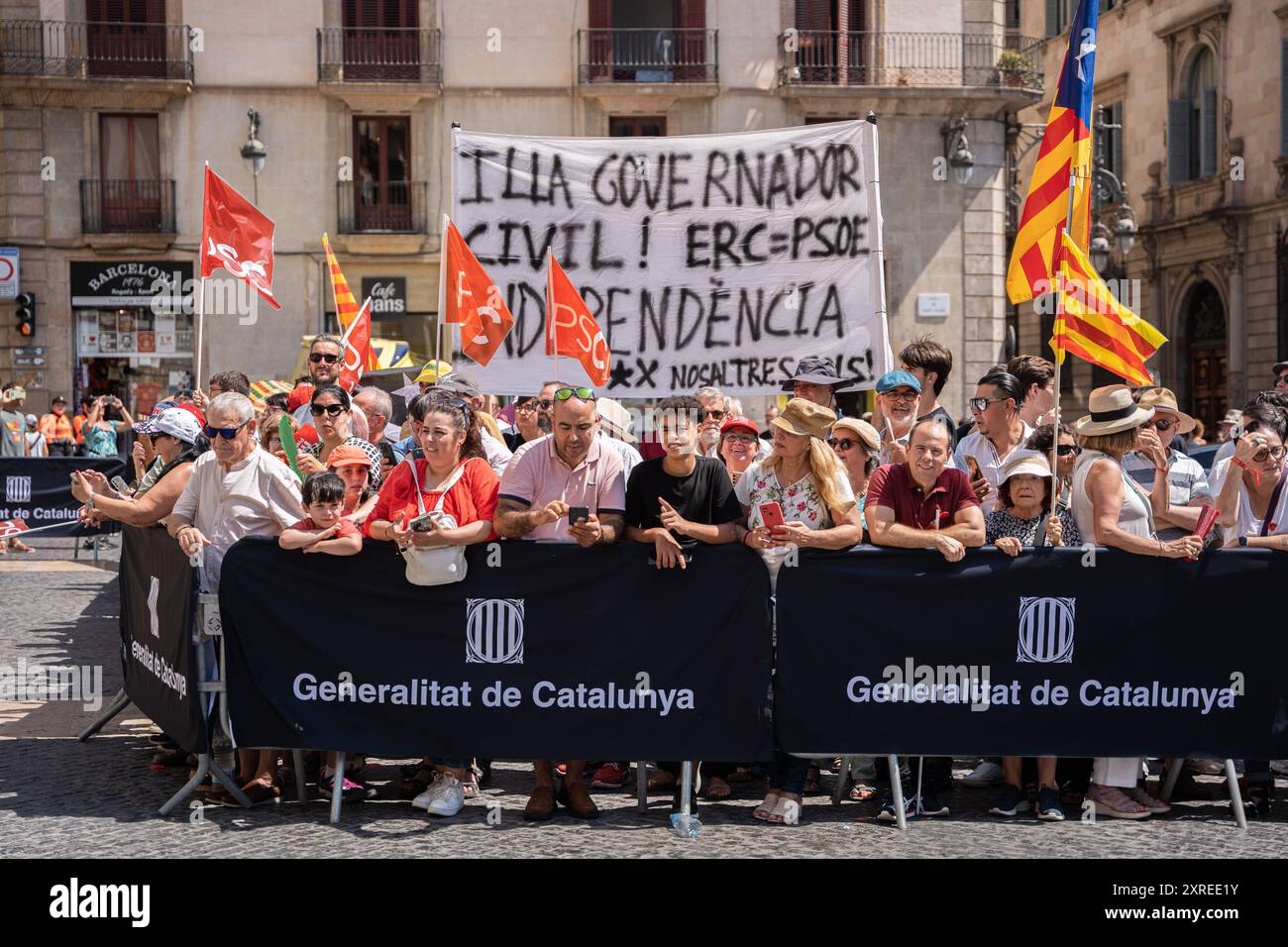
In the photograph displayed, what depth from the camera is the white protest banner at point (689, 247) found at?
28.9 ft

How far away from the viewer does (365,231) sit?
95.4 feet

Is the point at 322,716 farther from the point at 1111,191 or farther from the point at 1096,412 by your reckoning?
the point at 1111,191

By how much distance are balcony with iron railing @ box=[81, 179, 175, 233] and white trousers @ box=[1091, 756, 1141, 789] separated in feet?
83.3

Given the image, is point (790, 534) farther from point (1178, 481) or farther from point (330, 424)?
point (330, 424)

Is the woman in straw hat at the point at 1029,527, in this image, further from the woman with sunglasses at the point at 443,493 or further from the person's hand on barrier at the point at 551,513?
the woman with sunglasses at the point at 443,493

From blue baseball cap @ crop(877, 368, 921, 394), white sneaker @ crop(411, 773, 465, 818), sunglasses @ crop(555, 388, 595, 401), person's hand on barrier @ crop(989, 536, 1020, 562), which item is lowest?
white sneaker @ crop(411, 773, 465, 818)

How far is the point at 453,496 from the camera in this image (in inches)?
266

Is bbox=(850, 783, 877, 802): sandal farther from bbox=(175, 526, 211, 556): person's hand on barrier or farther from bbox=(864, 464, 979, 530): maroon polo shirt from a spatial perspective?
bbox=(175, 526, 211, 556): person's hand on barrier

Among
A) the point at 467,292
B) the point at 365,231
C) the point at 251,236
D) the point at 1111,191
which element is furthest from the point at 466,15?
the point at 467,292

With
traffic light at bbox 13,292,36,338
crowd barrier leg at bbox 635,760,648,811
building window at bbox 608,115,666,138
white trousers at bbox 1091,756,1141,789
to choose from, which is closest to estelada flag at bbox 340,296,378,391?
crowd barrier leg at bbox 635,760,648,811

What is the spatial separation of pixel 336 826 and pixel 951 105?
84.6 ft

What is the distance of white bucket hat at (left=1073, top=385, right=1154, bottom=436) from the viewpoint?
6.87 meters

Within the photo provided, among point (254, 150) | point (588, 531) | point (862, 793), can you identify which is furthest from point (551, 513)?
point (254, 150)

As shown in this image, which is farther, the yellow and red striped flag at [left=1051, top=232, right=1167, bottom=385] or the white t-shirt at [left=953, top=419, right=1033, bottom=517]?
the white t-shirt at [left=953, top=419, right=1033, bottom=517]
